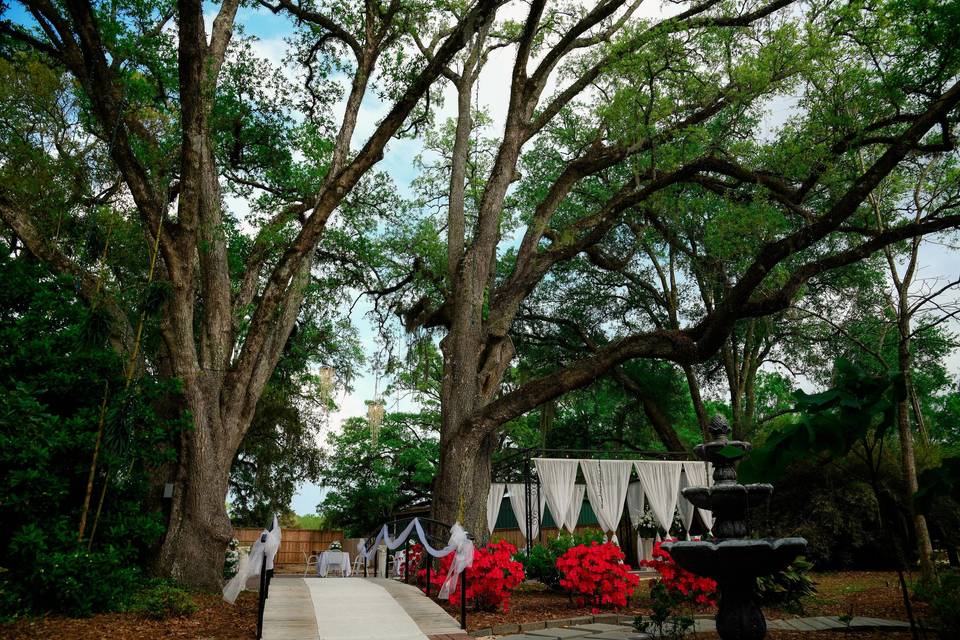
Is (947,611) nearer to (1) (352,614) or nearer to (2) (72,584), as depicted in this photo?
(1) (352,614)

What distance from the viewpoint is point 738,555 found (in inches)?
200

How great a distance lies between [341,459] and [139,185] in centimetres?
1625

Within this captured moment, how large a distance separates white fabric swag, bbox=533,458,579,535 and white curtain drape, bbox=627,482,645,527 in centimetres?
387

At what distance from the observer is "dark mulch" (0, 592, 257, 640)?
5.66 meters

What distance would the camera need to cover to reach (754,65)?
375 inches

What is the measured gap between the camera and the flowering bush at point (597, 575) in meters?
8.20

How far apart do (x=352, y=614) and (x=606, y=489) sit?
25.7 feet

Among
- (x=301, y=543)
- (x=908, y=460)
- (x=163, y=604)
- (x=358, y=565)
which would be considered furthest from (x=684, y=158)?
(x=301, y=543)

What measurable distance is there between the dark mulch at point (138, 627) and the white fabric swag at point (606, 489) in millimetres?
7783

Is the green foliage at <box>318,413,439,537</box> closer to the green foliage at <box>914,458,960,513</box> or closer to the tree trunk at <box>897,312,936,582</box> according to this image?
the tree trunk at <box>897,312,936,582</box>

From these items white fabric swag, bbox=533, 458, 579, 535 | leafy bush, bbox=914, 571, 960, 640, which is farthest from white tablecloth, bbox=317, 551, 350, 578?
leafy bush, bbox=914, 571, 960, 640

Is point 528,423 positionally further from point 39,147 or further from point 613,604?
point 39,147

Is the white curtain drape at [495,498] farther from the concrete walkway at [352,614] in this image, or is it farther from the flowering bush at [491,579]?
the flowering bush at [491,579]

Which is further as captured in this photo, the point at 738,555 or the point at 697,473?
the point at 697,473
